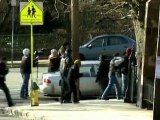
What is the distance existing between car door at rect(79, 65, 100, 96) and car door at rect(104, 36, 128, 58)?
12710 millimetres

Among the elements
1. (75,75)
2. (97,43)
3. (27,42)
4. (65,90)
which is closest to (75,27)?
(75,75)

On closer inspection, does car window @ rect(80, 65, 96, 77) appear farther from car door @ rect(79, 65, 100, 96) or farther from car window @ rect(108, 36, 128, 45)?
car window @ rect(108, 36, 128, 45)

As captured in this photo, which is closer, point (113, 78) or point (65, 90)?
point (65, 90)

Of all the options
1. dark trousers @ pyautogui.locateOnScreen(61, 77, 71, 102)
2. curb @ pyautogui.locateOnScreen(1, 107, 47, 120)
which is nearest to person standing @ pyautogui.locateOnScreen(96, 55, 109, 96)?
dark trousers @ pyautogui.locateOnScreen(61, 77, 71, 102)

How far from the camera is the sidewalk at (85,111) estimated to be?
555 inches

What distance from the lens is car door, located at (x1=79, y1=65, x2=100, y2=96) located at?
19.4 meters

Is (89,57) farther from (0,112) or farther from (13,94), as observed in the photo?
(0,112)

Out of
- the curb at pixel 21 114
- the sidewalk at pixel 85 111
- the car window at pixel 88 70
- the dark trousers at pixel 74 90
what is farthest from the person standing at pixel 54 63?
the curb at pixel 21 114

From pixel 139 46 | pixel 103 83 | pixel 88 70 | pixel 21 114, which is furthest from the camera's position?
pixel 88 70

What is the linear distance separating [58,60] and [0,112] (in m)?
4.95

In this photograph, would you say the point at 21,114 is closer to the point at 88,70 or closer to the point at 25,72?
the point at 25,72

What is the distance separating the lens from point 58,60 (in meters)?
21.2

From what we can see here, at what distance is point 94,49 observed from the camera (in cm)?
3256

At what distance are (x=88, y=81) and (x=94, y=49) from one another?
43.6 ft
